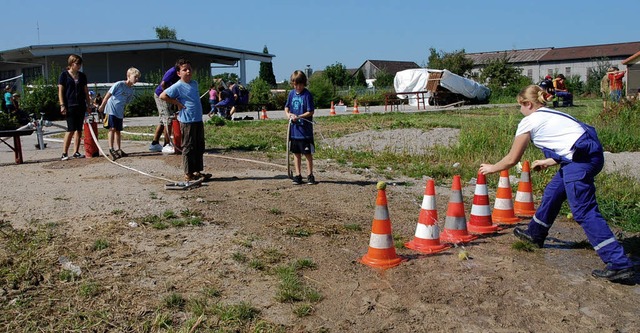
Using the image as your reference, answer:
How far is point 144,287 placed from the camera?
4.45 metres

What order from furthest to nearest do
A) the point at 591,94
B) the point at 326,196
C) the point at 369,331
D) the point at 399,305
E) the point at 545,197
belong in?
1. the point at 591,94
2. the point at 326,196
3. the point at 545,197
4. the point at 399,305
5. the point at 369,331

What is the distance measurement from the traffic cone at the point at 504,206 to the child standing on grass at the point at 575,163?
1.41 m

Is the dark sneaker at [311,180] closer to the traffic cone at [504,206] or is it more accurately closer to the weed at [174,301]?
the traffic cone at [504,206]

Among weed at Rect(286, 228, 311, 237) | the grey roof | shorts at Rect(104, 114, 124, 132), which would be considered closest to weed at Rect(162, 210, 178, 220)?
weed at Rect(286, 228, 311, 237)

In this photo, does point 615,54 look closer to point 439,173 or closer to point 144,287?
point 439,173

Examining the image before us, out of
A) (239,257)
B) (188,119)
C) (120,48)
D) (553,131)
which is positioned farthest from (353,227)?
(120,48)

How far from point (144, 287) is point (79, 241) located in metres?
1.47

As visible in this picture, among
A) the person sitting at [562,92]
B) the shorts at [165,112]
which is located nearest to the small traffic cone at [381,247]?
the shorts at [165,112]

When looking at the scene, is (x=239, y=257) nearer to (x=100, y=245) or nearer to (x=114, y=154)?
(x=100, y=245)

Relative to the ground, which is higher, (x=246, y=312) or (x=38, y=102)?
(x=38, y=102)

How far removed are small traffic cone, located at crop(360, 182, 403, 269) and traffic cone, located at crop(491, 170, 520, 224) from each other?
2078mm

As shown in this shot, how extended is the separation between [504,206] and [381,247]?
90.7 inches

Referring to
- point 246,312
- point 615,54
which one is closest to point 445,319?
point 246,312

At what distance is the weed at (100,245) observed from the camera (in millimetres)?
5345
